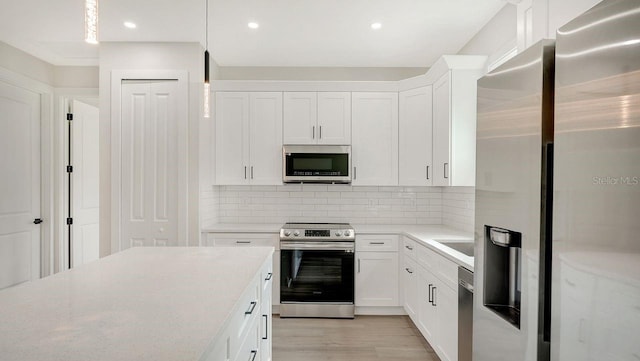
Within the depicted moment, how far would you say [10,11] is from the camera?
9.05 ft

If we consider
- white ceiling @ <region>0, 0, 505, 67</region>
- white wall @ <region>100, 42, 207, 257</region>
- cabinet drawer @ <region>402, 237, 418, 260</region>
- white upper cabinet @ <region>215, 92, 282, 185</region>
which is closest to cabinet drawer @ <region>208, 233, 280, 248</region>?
white wall @ <region>100, 42, 207, 257</region>

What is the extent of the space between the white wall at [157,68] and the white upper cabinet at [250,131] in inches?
12.2

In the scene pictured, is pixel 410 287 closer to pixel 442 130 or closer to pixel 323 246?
pixel 323 246

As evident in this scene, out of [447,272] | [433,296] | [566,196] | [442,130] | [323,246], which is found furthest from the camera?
[323,246]

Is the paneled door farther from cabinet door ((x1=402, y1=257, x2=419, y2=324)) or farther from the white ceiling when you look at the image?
cabinet door ((x1=402, y1=257, x2=419, y2=324))

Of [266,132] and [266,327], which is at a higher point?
[266,132]

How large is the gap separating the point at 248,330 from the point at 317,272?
180 centimetres

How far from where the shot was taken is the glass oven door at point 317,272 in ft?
11.0

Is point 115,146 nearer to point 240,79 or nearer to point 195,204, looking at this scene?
point 195,204

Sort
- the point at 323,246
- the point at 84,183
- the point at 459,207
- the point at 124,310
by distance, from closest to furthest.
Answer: the point at 124,310 < the point at 323,246 < the point at 459,207 < the point at 84,183

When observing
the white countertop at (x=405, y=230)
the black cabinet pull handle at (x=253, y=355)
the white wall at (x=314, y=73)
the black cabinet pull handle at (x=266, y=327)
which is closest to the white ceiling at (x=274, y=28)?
the white wall at (x=314, y=73)

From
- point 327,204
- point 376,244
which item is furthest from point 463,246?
point 327,204

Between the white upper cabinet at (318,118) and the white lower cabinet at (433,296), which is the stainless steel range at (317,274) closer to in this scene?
the white lower cabinet at (433,296)

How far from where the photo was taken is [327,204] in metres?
3.96
